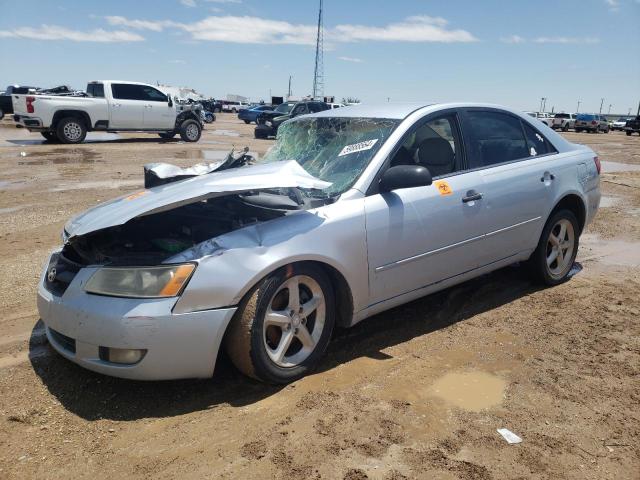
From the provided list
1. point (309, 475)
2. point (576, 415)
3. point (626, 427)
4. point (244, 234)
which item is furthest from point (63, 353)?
point (626, 427)

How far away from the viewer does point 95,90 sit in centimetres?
1717

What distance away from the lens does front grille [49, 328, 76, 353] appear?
9.64 ft

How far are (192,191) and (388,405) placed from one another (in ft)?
5.28

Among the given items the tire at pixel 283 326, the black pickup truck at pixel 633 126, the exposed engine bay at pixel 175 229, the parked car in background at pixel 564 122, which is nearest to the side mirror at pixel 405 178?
the exposed engine bay at pixel 175 229

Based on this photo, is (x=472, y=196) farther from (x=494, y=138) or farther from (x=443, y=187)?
(x=494, y=138)

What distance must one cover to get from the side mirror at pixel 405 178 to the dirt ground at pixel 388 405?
1.10 meters

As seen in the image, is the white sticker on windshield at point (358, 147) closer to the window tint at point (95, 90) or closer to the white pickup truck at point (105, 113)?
the white pickup truck at point (105, 113)

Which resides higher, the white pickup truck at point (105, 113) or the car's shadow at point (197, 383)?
the white pickup truck at point (105, 113)

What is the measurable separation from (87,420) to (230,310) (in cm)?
92

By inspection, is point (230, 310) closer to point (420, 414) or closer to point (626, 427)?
point (420, 414)

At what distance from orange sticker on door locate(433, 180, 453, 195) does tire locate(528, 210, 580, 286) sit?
1304mm

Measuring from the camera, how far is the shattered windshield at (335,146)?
11.8 ft

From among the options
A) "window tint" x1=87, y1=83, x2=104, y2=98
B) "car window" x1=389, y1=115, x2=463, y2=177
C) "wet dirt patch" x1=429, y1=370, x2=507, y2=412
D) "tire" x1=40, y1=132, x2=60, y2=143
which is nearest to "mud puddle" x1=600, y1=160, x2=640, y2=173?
"car window" x1=389, y1=115, x2=463, y2=177

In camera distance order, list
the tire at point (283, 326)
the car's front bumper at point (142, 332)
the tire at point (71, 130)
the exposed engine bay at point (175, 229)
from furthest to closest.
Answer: the tire at point (71, 130) < the exposed engine bay at point (175, 229) < the tire at point (283, 326) < the car's front bumper at point (142, 332)
